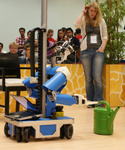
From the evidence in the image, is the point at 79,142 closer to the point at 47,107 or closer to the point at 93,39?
the point at 47,107

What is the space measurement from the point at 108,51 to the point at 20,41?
3.83 metres

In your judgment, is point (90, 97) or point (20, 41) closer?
point (90, 97)

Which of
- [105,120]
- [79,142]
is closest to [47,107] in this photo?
[79,142]

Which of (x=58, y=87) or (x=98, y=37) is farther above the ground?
(x=98, y=37)

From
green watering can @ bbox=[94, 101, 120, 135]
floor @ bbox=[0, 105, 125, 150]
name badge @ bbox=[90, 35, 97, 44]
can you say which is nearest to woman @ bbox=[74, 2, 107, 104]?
name badge @ bbox=[90, 35, 97, 44]

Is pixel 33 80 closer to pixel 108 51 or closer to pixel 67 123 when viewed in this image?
pixel 67 123

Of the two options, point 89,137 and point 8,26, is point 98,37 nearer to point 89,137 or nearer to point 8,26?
point 89,137

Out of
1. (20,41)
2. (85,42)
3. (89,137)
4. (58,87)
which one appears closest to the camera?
(58,87)

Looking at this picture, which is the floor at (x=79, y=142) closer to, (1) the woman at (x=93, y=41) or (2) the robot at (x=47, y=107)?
(2) the robot at (x=47, y=107)

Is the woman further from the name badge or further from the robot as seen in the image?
the robot

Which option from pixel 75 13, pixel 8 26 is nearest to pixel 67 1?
pixel 75 13

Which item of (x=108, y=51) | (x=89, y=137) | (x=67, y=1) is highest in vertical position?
(x=67, y=1)

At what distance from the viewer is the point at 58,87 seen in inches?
104

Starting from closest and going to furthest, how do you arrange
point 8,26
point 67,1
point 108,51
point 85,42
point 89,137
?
1. point 89,137
2. point 85,42
3. point 108,51
4. point 8,26
5. point 67,1
